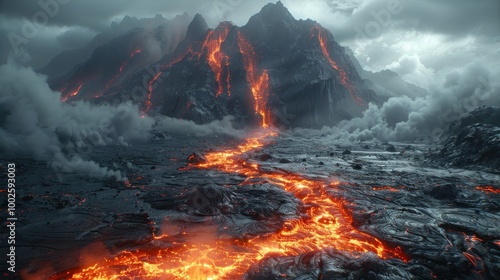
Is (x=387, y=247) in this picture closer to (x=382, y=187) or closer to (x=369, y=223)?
(x=369, y=223)

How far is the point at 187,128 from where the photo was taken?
116 meters

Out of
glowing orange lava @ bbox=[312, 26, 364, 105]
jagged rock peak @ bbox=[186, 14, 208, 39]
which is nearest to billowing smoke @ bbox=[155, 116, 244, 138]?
glowing orange lava @ bbox=[312, 26, 364, 105]

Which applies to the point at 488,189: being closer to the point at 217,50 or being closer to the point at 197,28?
the point at 217,50

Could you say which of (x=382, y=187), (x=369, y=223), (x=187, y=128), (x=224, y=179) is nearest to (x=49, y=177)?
(x=224, y=179)

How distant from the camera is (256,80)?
519 feet

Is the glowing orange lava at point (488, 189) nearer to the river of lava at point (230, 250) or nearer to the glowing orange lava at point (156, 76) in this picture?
the river of lava at point (230, 250)

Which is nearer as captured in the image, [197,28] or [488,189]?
[488,189]

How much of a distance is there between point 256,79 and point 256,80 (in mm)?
794

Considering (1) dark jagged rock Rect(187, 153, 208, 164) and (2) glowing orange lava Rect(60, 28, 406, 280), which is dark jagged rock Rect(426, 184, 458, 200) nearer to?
(2) glowing orange lava Rect(60, 28, 406, 280)

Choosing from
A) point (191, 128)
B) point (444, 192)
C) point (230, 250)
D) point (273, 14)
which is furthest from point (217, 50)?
point (230, 250)

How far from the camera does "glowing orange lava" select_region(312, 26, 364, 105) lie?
526 feet

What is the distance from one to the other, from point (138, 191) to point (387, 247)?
82.5 feet

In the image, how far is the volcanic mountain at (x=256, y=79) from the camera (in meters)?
136

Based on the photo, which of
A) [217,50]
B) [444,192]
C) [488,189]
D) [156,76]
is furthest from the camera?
[156,76]
